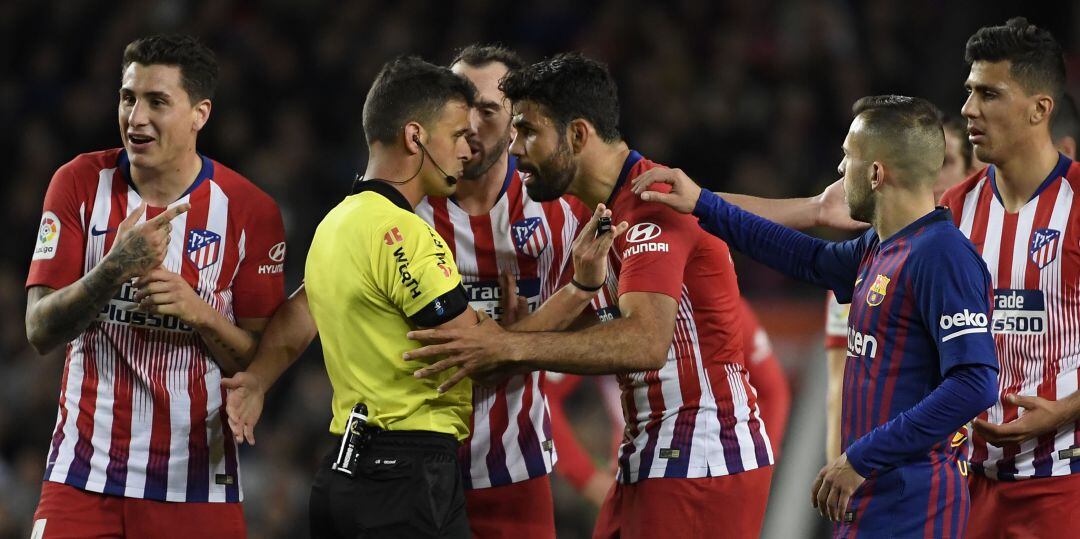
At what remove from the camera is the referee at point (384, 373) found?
4105mm

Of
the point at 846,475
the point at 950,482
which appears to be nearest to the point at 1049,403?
the point at 950,482

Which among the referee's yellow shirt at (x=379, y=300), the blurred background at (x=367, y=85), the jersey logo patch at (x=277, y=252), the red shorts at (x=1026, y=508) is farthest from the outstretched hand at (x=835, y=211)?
the blurred background at (x=367, y=85)

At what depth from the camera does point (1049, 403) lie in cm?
447

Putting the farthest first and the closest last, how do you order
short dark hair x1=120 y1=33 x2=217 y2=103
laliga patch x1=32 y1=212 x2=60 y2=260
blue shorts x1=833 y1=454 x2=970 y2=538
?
1. short dark hair x1=120 y1=33 x2=217 y2=103
2. laliga patch x1=32 y1=212 x2=60 y2=260
3. blue shorts x1=833 y1=454 x2=970 y2=538

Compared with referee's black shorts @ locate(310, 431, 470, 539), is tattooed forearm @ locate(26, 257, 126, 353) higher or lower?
higher

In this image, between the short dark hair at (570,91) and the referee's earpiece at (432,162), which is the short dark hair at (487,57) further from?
the referee's earpiece at (432,162)

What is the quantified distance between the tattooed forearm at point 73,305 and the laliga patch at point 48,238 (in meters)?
0.16

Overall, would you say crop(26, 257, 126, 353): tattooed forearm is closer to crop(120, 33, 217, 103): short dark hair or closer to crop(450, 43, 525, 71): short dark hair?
crop(120, 33, 217, 103): short dark hair

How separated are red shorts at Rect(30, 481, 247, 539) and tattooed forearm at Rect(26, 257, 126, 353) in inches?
21.9

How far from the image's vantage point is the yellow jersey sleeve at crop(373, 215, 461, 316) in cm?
413

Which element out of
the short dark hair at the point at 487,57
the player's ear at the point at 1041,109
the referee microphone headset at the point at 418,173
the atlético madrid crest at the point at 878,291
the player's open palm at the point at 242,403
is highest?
the short dark hair at the point at 487,57

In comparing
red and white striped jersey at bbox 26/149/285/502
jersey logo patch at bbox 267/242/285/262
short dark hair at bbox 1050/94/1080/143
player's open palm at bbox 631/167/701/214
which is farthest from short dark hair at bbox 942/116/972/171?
red and white striped jersey at bbox 26/149/285/502

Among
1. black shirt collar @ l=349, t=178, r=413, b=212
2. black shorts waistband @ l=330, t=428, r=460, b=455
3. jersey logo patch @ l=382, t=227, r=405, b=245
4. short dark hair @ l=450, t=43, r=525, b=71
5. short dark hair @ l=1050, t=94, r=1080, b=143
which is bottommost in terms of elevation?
black shorts waistband @ l=330, t=428, r=460, b=455

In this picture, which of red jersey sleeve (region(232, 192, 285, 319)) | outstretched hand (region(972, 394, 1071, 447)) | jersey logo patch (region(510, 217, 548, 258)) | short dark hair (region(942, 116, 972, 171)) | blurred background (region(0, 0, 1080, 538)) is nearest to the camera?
outstretched hand (region(972, 394, 1071, 447))
